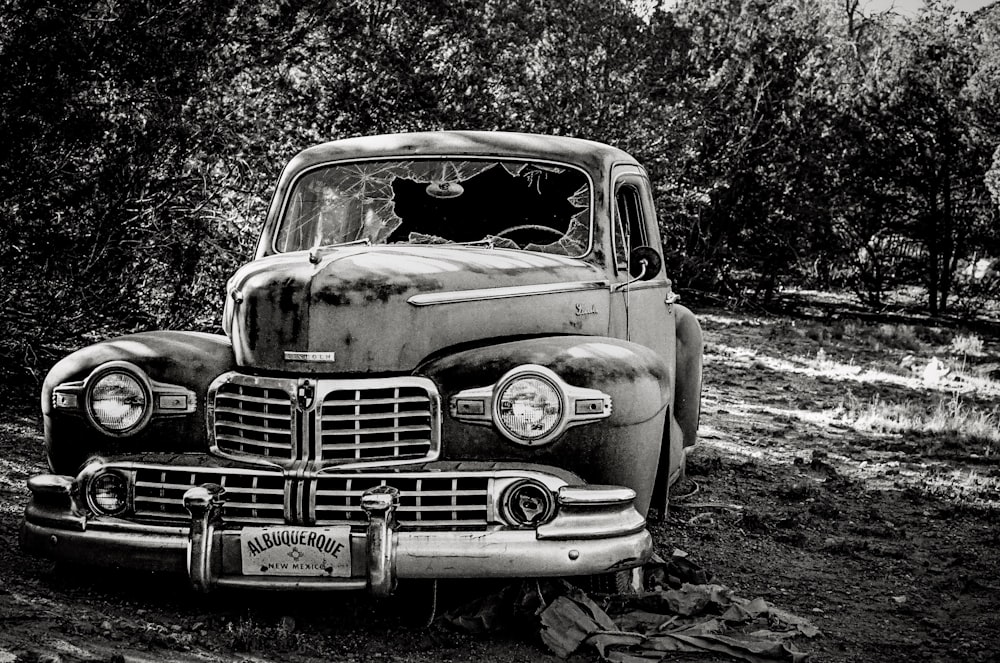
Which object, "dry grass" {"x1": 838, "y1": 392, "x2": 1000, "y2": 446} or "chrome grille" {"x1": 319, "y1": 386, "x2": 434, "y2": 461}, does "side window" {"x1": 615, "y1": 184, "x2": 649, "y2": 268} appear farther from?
"dry grass" {"x1": 838, "y1": 392, "x2": 1000, "y2": 446}

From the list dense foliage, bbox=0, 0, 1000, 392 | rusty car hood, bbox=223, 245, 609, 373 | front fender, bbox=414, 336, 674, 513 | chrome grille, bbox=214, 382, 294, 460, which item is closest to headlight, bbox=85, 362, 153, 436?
chrome grille, bbox=214, 382, 294, 460

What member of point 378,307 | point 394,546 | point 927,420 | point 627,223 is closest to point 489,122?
point 927,420

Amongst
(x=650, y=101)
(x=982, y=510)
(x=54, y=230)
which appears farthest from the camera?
(x=650, y=101)

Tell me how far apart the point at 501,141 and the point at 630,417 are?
1798 millimetres

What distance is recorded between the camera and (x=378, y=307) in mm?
4156

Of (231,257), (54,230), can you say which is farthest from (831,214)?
(54,230)

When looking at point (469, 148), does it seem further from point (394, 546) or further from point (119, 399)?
point (394, 546)

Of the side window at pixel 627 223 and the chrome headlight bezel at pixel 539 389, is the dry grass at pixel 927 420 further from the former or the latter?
the chrome headlight bezel at pixel 539 389

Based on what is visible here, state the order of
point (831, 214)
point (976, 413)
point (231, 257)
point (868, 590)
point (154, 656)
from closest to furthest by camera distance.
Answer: point (154, 656) → point (868, 590) → point (231, 257) → point (976, 413) → point (831, 214)

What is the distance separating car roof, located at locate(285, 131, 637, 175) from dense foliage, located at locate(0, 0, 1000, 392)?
1.32 metres

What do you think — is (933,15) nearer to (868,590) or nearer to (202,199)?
(202,199)

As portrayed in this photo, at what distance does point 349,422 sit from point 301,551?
492mm

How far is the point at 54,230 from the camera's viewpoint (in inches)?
327

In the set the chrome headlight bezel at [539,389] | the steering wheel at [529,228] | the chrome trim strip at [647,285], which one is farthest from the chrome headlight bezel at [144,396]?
the chrome trim strip at [647,285]
